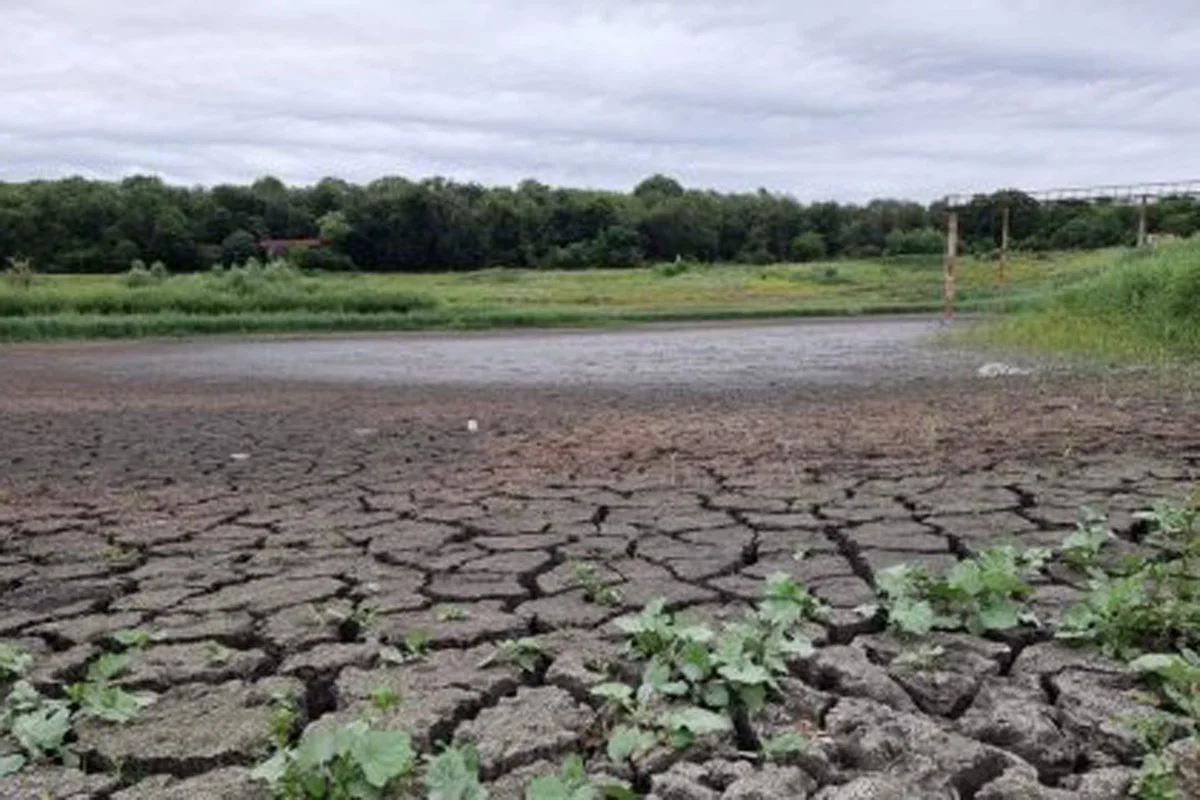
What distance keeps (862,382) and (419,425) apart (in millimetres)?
5392

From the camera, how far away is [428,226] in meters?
60.2

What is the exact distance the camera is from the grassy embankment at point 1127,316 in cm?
1482

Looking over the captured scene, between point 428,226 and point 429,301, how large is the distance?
24.7m

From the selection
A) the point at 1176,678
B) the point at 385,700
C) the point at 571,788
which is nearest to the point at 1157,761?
the point at 1176,678

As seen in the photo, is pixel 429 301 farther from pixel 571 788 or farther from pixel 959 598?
pixel 571 788

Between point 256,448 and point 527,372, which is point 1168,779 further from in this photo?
point 527,372

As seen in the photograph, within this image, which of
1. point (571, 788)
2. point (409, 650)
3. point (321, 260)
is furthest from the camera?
point (321, 260)

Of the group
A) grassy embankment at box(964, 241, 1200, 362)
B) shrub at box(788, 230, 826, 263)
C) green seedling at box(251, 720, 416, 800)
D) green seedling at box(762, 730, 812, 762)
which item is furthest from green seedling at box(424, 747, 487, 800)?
shrub at box(788, 230, 826, 263)

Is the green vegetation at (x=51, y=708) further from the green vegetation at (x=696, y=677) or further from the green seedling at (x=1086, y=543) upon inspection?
the green seedling at (x=1086, y=543)

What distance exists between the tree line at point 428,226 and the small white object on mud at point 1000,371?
42309 mm

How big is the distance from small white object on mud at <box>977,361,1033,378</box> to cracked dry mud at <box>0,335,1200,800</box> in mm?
2711

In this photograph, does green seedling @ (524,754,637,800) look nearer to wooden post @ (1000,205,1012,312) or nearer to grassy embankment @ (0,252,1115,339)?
wooden post @ (1000,205,1012,312)

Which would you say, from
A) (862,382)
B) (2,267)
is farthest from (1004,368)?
(2,267)

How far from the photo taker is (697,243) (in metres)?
65.8
